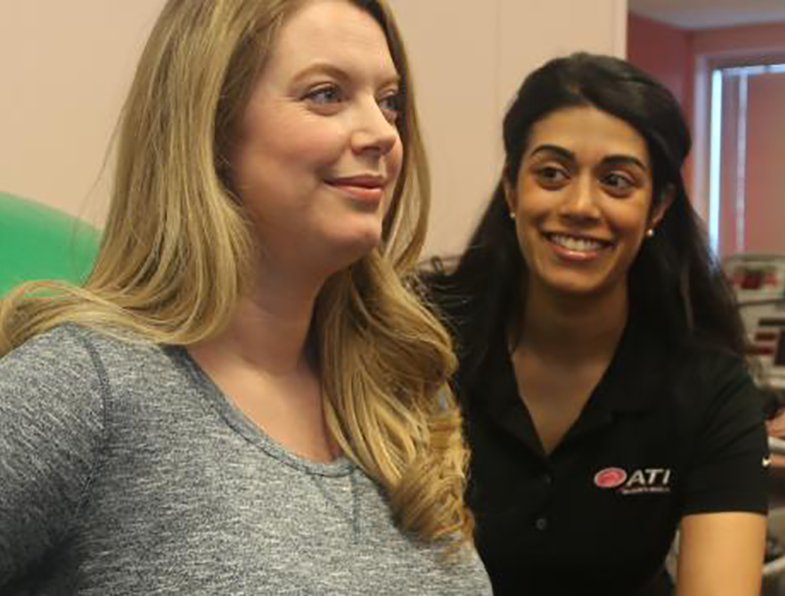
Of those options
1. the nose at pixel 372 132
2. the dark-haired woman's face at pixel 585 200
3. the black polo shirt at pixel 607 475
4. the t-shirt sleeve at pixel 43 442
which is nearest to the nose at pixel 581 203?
the dark-haired woman's face at pixel 585 200

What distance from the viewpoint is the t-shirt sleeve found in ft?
3.11

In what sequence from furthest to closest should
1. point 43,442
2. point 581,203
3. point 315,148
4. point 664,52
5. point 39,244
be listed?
point 664,52, point 581,203, point 39,244, point 315,148, point 43,442

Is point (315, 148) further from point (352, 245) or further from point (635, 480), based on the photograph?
point (635, 480)

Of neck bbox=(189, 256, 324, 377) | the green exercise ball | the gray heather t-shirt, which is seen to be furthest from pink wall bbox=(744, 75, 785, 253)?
the gray heather t-shirt

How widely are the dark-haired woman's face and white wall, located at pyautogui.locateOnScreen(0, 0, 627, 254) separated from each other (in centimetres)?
51

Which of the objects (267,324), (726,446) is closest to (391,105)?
(267,324)

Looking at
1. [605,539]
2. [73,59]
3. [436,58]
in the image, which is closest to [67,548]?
[73,59]

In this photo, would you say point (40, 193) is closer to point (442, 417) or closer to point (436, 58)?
point (442, 417)

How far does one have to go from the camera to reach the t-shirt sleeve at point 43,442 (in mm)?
947

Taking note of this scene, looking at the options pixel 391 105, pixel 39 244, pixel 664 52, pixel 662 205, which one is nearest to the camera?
pixel 391 105

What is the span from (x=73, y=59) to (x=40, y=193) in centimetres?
17

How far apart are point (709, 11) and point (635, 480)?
221 inches

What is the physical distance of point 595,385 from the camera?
72.6 inches

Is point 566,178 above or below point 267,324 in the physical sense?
above
